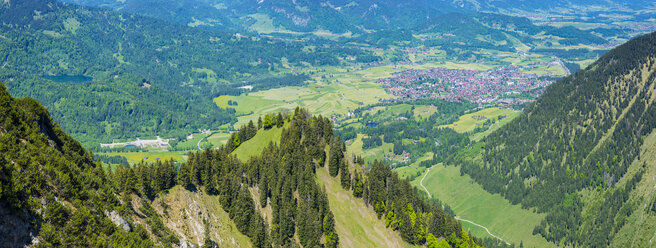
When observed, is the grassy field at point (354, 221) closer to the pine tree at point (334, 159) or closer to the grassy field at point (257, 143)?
the pine tree at point (334, 159)

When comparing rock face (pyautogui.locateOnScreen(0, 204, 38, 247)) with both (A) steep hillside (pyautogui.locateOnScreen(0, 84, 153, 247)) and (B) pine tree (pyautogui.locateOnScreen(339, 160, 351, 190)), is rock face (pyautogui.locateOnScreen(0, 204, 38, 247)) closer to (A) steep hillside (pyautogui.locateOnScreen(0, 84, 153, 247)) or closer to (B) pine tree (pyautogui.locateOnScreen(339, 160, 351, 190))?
(A) steep hillside (pyautogui.locateOnScreen(0, 84, 153, 247))

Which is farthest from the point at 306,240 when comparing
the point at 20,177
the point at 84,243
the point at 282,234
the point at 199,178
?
the point at 20,177

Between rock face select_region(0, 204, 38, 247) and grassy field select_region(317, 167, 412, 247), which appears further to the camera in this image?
grassy field select_region(317, 167, 412, 247)

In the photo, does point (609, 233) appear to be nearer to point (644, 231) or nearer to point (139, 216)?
point (644, 231)

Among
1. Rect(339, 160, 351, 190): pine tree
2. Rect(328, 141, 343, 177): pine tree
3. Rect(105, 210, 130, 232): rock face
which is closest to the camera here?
Rect(105, 210, 130, 232): rock face

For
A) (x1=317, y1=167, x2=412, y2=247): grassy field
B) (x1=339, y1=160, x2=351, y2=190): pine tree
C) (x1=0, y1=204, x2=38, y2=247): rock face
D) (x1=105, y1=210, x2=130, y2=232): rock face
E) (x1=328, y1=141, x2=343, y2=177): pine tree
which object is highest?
(x1=0, y1=204, x2=38, y2=247): rock face

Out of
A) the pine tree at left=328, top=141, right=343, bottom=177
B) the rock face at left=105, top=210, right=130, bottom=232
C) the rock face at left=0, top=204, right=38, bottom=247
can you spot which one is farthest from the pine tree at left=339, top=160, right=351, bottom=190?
the rock face at left=0, top=204, right=38, bottom=247
